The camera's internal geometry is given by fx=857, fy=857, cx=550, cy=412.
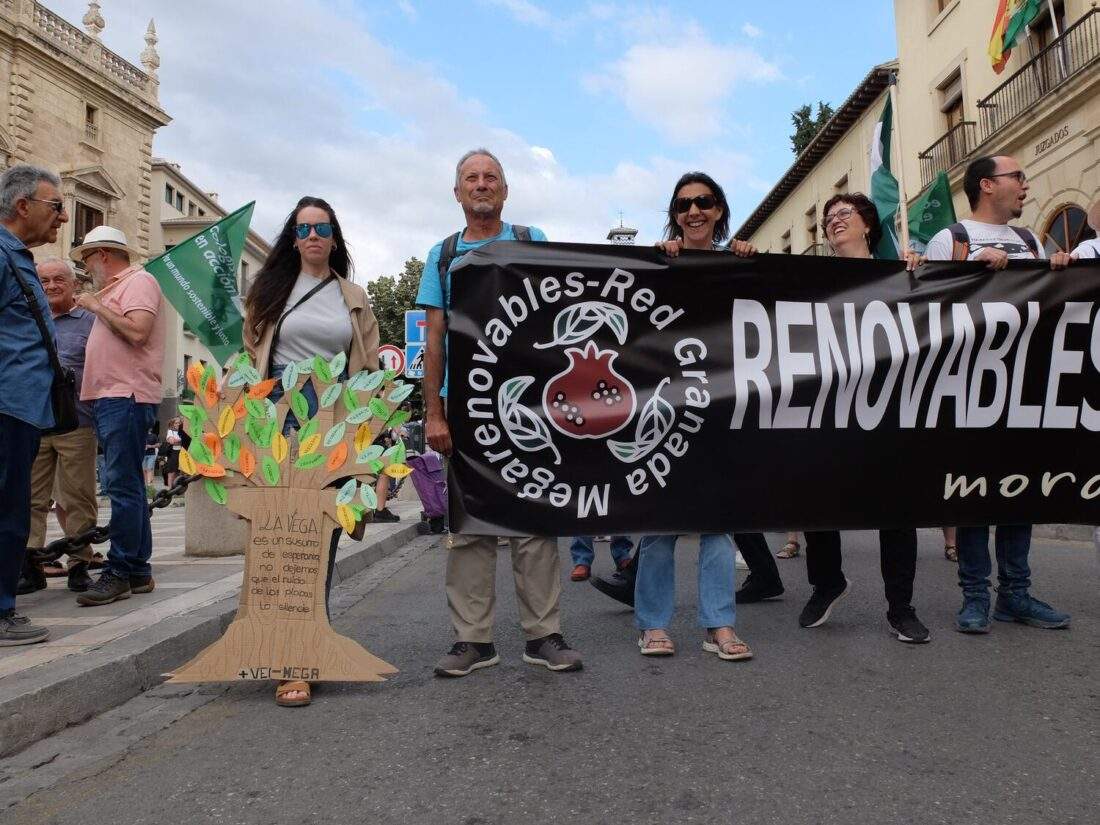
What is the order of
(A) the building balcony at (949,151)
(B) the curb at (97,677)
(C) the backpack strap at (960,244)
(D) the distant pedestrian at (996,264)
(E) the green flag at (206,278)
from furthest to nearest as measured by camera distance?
(A) the building balcony at (949,151)
(E) the green flag at (206,278)
(C) the backpack strap at (960,244)
(D) the distant pedestrian at (996,264)
(B) the curb at (97,677)

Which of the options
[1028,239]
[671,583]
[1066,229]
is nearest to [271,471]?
[671,583]

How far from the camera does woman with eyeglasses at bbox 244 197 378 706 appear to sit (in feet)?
11.5

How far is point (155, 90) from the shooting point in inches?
1355

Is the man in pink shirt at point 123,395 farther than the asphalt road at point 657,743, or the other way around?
the man in pink shirt at point 123,395

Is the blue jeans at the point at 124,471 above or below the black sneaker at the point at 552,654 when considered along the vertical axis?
above

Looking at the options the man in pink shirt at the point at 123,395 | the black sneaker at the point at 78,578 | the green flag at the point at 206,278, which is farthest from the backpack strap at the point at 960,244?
the green flag at the point at 206,278

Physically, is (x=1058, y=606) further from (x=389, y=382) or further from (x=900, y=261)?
(x=389, y=382)

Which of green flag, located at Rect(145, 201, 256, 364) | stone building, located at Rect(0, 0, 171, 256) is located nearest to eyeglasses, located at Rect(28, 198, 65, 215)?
green flag, located at Rect(145, 201, 256, 364)

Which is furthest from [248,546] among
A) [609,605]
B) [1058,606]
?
[1058,606]

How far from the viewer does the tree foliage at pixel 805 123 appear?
34.4m

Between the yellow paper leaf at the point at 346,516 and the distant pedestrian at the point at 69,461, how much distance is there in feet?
8.00

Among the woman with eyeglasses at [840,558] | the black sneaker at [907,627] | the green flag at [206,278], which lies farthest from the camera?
the green flag at [206,278]

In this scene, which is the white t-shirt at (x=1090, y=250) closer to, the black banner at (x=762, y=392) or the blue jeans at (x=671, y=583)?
the black banner at (x=762, y=392)

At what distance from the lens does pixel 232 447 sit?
3.21 meters
